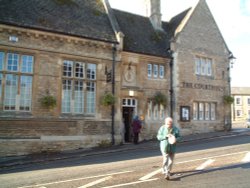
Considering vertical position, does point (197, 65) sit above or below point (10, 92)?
above

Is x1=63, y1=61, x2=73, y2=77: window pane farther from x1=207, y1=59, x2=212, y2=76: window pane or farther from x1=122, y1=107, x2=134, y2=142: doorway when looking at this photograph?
x1=207, y1=59, x2=212, y2=76: window pane

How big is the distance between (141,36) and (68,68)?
24.5 feet

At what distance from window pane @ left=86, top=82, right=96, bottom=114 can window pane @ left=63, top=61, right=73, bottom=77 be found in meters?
1.39

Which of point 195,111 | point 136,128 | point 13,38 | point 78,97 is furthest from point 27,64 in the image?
point 195,111

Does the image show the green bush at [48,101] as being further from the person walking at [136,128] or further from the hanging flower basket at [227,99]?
the hanging flower basket at [227,99]

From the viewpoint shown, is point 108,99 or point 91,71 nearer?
point 108,99

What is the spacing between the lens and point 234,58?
24.2 m

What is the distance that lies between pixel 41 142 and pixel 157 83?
31.3ft

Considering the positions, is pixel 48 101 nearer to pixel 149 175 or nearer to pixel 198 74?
pixel 149 175

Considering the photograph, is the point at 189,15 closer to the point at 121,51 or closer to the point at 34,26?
the point at 121,51

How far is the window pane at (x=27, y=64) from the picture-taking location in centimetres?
1491

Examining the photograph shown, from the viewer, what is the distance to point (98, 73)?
1711cm

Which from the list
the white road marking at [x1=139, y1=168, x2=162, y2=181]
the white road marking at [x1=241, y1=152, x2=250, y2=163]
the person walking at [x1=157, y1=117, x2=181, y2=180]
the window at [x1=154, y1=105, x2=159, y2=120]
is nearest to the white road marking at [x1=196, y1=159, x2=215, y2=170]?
the white road marking at [x1=241, y1=152, x2=250, y2=163]

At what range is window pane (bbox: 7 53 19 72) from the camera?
14.5 m
